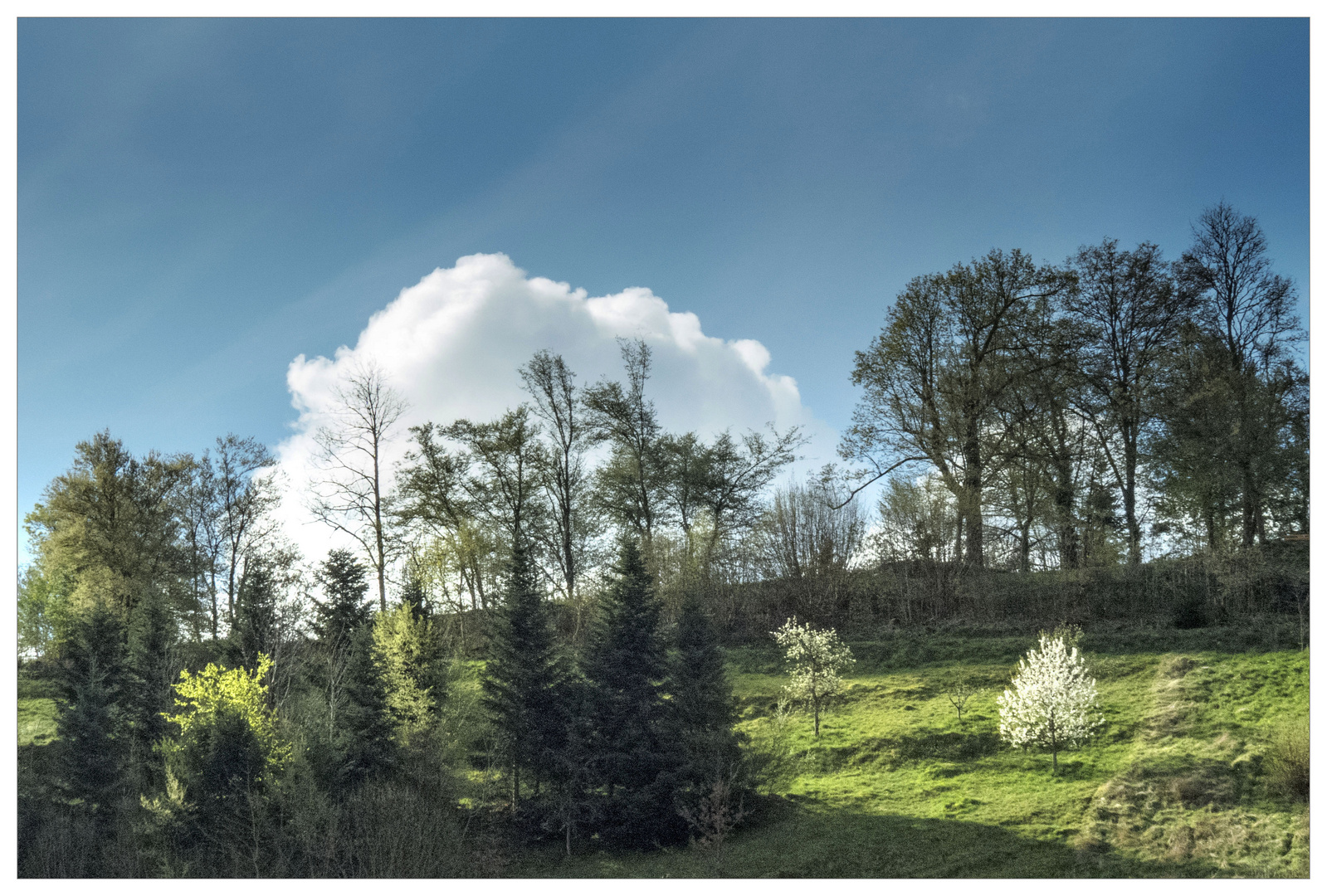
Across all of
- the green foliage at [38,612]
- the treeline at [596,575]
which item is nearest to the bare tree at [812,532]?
the treeline at [596,575]

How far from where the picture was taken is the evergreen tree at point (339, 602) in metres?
20.9

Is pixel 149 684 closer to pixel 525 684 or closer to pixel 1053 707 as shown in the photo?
pixel 525 684

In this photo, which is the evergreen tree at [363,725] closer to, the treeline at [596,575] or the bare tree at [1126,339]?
the treeline at [596,575]

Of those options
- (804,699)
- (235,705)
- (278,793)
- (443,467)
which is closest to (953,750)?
(804,699)

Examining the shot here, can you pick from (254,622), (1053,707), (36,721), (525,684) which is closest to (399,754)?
(525,684)

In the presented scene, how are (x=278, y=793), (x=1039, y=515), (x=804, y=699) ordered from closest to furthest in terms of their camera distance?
(x=278, y=793) → (x=804, y=699) → (x=1039, y=515)

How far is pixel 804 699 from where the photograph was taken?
18125 mm

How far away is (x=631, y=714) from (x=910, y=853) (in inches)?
231

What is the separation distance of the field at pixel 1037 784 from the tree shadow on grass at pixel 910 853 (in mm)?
32

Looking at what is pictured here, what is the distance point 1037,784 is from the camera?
12758 millimetres

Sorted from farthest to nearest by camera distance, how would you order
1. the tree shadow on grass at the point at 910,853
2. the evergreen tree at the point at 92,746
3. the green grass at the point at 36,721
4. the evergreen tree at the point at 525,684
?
the green grass at the point at 36,721 < the evergreen tree at the point at 92,746 < the evergreen tree at the point at 525,684 < the tree shadow on grass at the point at 910,853

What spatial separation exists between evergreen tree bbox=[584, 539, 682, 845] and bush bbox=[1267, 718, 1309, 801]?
9.20m
